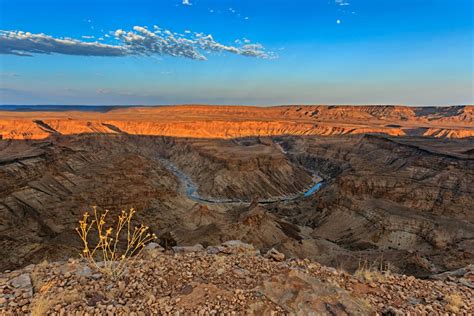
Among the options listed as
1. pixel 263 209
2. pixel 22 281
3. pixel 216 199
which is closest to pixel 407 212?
pixel 263 209

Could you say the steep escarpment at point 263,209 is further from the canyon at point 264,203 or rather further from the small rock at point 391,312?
the small rock at point 391,312

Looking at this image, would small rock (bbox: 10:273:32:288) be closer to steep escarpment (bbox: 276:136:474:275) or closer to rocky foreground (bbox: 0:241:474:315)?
rocky foreground (bbox: 0:241:474:315)

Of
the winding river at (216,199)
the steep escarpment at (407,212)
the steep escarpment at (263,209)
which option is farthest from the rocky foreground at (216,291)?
the winding river at (216,199)

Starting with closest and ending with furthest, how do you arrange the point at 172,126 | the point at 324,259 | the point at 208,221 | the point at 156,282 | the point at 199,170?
the point at 156,282 → the point at 324,259 → the point at 208,221 → the point at 199,170 → the point at 172,126

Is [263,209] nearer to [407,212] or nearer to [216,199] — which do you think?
[407,212]

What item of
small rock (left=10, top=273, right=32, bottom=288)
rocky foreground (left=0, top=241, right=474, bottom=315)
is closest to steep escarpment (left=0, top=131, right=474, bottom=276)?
rocky foreground (left=0, top=241, right=474, bottom=315)

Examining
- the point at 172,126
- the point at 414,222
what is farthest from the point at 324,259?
the point at 172,126

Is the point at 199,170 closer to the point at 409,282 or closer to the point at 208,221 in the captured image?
the point at 208,221

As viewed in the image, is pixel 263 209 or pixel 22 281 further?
pixel 263 209

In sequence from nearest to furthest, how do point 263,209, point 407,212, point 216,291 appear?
1. point 216,291
2. point 407,212
3. point 263,209
